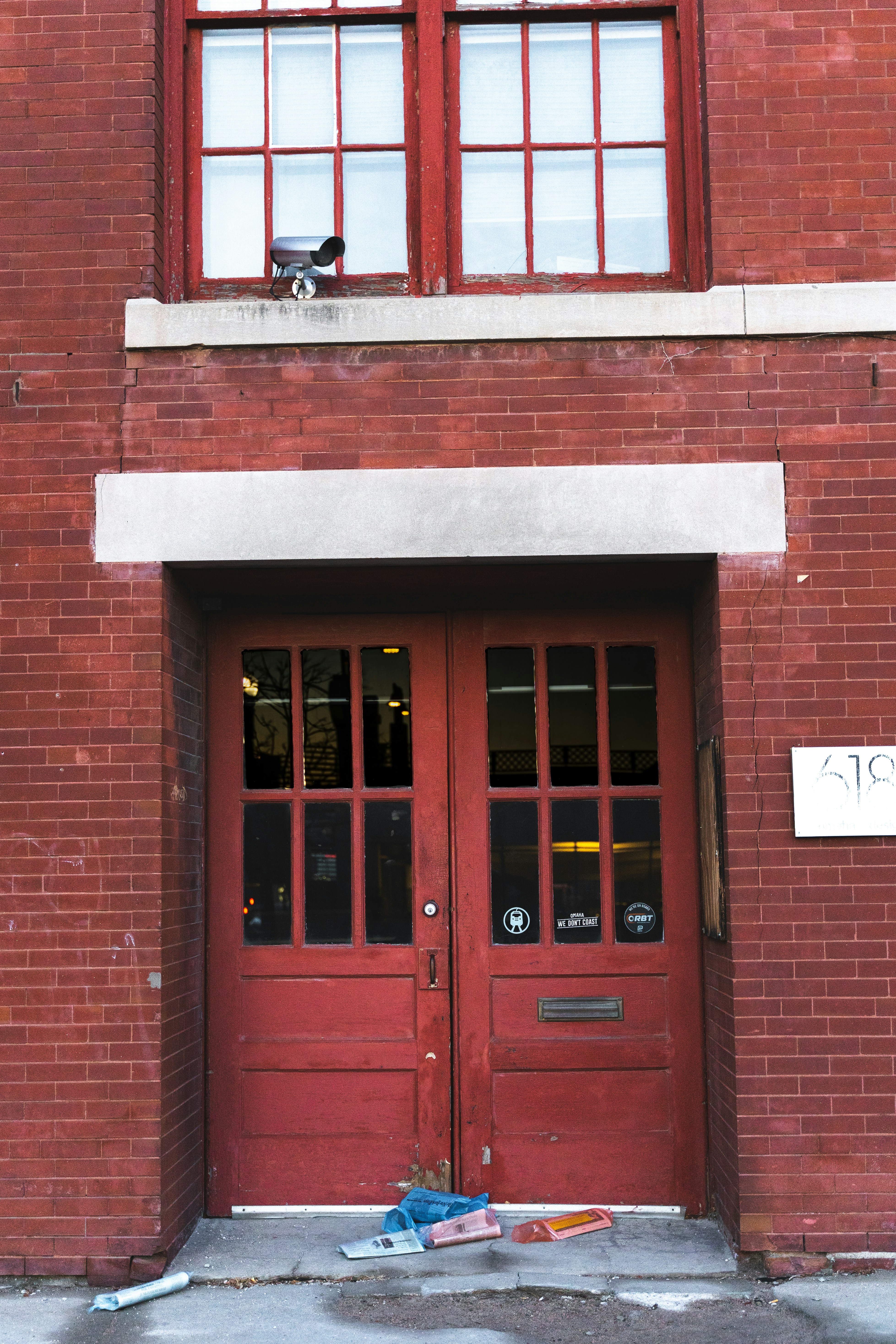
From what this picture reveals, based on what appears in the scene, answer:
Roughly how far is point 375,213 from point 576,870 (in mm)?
3125

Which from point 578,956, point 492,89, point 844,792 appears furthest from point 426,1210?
point 492,89

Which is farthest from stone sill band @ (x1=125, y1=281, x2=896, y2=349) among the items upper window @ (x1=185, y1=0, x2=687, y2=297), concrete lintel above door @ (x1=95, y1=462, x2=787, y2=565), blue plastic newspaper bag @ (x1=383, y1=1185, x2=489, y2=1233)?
blue plastic newspaper bag @ (x1=383, y1=1185, x2=489, y2=1233)

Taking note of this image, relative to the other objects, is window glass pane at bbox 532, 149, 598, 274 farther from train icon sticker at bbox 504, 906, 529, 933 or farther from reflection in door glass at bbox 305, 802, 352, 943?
train icon sticker at bbox 504, 906, 529, 933

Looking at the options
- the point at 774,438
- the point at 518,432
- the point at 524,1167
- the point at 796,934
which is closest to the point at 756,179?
the point at 774,438

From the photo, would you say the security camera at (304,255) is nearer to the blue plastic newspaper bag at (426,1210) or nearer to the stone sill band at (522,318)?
the stone sill band at (522,318)

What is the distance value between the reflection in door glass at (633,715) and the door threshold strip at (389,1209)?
1.86 m

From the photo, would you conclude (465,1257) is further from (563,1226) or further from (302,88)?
(302,88)

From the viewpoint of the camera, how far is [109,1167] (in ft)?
15.9

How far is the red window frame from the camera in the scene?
5.37 m

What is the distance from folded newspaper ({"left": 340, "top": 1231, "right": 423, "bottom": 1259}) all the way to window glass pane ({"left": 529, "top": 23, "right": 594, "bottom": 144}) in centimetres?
482

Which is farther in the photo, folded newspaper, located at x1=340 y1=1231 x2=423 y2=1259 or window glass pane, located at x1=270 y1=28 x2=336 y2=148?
window glass pane, located at x1=270 y1=28 x2=336 y2=148

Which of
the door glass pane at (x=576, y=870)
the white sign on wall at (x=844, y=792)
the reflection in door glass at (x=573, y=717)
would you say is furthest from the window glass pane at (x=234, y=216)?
the white sign on wall at (x=844, y=792)

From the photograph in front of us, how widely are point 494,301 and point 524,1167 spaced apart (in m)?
3.78

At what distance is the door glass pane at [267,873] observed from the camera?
18.2 feet
